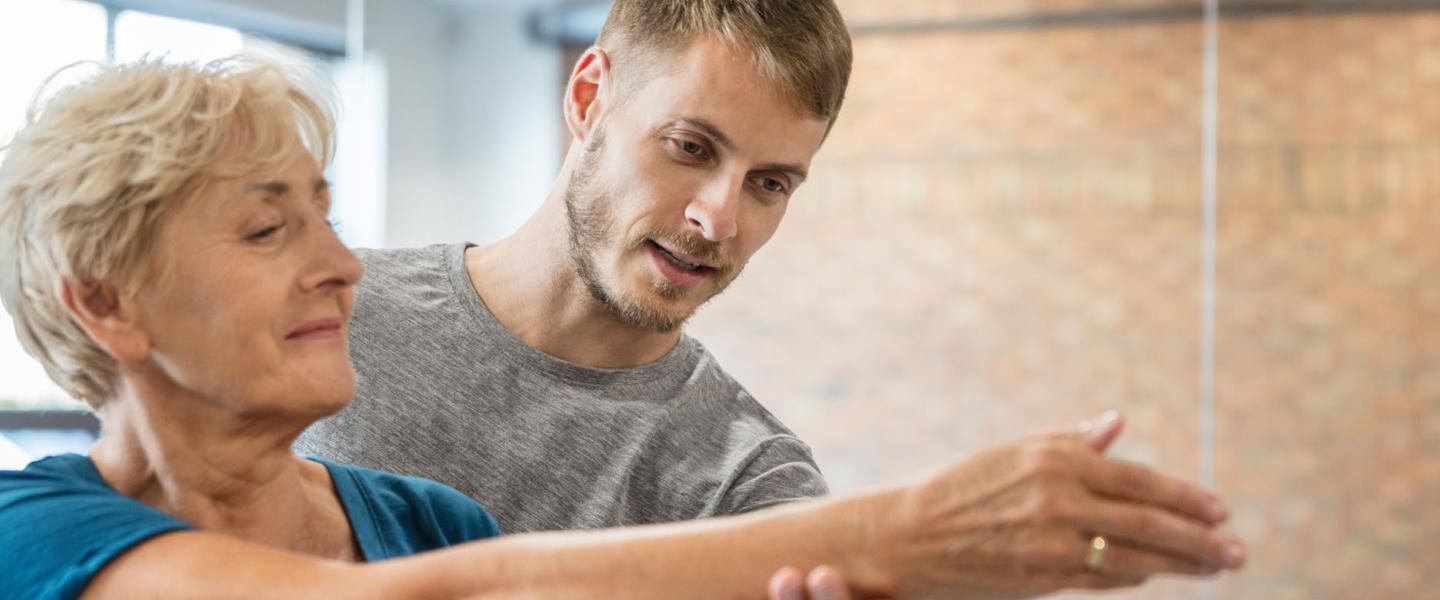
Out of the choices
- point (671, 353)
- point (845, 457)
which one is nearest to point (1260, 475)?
point (845, 457)

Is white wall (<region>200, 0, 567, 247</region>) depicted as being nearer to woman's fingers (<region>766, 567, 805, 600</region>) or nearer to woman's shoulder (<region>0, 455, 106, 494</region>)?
woman's shoulder (<region>0, 455, 106, 494</region>)

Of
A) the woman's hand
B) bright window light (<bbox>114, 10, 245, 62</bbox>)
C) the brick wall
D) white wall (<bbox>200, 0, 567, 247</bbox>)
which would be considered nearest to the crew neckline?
the woman's hand

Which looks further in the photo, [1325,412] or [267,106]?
[1325,412]

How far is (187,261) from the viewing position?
1.19m

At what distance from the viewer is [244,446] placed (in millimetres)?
1264

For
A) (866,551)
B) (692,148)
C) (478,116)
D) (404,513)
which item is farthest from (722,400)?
(478,116)

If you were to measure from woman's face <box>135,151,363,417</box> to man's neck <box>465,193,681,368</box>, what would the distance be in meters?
0.66

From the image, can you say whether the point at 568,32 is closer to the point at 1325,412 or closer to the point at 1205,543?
the point at 1325,412

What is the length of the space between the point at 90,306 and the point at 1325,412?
→ 14.0ft

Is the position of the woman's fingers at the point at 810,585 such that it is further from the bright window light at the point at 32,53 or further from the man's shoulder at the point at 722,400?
the bright window light at the point at 32,53

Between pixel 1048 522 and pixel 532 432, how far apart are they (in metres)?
0.95

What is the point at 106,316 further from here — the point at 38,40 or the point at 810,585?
the point at 38,40

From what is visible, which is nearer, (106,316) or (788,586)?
(788,586)

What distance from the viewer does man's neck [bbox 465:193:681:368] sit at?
189cm
